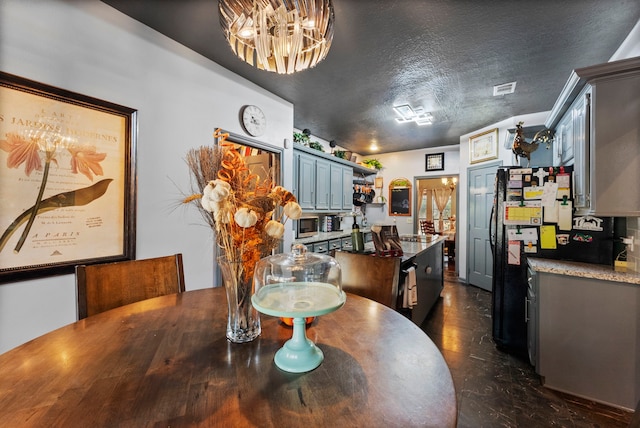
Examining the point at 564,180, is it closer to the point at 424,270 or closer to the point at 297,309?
the point at 424,270

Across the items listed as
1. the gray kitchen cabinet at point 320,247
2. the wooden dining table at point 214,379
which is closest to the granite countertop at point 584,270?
the wooden dining table at point 214,379

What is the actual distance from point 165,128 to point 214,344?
186 centimetres

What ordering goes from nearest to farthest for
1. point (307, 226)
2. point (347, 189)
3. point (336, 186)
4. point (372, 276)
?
point (372, 276)
point (307, 226)
point (336, 186)
point (347, 189)

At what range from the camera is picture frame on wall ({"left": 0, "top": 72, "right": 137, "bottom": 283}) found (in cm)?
143

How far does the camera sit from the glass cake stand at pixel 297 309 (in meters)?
0.72

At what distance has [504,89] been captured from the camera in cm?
283

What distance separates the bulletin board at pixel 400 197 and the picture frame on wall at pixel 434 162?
1.73 feet

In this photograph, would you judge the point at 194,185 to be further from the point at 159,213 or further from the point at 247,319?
the point at 247,319

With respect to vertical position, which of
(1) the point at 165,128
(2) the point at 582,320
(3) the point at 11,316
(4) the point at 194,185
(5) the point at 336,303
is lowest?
(2) the point at 582,320

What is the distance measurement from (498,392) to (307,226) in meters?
3.05

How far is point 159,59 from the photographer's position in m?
2.05

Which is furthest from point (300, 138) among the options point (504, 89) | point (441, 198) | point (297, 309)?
point (441, 198)

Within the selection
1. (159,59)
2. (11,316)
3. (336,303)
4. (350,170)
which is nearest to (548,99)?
(350,170)

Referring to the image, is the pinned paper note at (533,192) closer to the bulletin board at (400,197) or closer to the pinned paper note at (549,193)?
the pinned paper note at (549,193)
